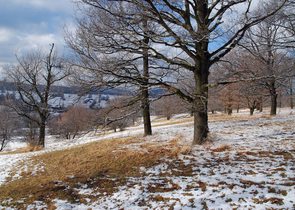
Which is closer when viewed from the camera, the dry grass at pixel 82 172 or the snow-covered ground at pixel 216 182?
the snow-covered ground at pixel 216 182

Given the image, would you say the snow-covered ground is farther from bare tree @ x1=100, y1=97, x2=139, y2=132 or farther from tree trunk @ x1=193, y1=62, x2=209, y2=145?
bare tree @ x1=100, y1=97, x2=139, y2=132

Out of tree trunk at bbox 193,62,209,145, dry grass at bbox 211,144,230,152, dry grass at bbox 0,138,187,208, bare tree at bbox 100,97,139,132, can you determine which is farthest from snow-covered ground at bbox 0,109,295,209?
bare tree at bbox 100,97,139,132

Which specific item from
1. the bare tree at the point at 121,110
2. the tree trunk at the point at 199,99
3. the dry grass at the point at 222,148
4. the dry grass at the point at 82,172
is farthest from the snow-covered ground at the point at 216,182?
the bare tree at the point at 121,110

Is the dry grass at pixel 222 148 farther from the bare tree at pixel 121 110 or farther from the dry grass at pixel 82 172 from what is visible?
the bare tree at pixel 121 110

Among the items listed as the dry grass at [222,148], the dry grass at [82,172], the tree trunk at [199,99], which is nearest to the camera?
the dry grass at [82,172]

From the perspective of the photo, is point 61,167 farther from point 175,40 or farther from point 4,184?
point 175,40

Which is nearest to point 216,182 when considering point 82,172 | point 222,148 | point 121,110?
point 222,148

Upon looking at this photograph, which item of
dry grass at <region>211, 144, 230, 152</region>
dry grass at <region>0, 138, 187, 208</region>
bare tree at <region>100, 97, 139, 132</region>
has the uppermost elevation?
bare tree at <region>100, 97, 139, 132</region>

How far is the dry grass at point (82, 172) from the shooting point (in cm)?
700

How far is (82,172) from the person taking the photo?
8516 millimetres

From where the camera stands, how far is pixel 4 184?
8.57 metres

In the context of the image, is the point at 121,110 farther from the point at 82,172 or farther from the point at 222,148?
the point at 222,148

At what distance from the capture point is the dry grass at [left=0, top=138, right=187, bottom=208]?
6996 mm

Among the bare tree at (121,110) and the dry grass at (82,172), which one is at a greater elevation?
the bare tree at (121,110)
